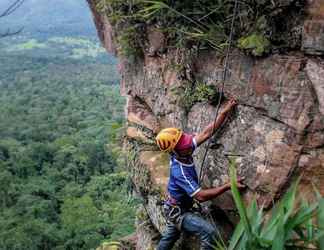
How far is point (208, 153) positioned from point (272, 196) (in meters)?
1.04

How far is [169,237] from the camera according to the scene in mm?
4922

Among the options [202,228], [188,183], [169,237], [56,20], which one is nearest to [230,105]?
[188,183]

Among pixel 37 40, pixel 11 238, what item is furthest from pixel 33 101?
pixel 37 40

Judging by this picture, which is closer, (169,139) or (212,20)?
(169,139)

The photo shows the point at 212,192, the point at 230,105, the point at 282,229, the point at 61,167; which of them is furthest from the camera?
the point at 61,167

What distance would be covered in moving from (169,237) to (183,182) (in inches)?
29.7

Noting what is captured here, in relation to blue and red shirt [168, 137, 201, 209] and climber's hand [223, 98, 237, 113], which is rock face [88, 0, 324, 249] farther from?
blue and red shirt [168, 137, 201, 209]

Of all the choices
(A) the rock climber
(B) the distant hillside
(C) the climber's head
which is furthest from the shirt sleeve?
(B) the distant hillside

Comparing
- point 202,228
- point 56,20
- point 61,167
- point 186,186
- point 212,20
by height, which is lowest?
point 56,20

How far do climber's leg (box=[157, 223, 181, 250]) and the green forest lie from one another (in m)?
2.18

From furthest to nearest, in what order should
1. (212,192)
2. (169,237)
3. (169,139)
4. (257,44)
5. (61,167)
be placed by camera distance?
(61,167) < (169,237) < (169,139) < (212,192) < (257,44)

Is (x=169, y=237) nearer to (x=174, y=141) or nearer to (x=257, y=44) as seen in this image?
(x=174, y=141)

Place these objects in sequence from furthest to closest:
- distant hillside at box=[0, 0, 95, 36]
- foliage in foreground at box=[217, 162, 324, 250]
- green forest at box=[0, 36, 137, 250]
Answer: distant hillside at box=[0, 0, 95, 36]
green forest at box=[0, 36, 137, 250]
foliage in foreground at box=[217, 162, 324, 250]

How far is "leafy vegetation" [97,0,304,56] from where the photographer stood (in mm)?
4080
